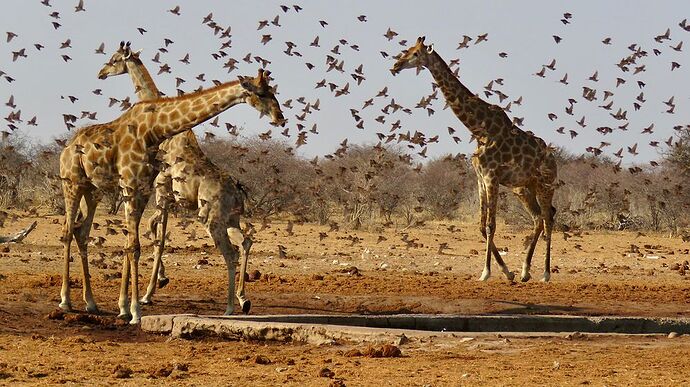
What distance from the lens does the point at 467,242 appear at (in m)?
27.7

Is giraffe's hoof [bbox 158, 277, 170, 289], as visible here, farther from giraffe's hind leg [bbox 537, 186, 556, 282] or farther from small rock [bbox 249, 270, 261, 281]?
giraffe's hind leg [bbox 537, 186, 556, 282]

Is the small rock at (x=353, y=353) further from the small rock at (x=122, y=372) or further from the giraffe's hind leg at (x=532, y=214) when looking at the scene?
the giraffe's hind leg at (x=532, y=214)

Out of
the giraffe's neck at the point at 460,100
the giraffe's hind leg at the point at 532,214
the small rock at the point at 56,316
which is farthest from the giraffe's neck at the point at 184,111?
the giraffe's hind leg at the point at 532,214

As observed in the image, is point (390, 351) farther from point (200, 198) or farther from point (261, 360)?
point (200, 198)

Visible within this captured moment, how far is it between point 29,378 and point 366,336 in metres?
3.08

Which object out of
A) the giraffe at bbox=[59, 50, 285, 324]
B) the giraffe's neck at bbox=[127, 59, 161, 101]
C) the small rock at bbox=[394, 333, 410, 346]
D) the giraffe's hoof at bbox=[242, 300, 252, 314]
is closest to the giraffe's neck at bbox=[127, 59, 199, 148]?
the giraffe's neck at bbox=[127, 59, 161, 101]

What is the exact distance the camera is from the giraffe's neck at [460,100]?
17.8 m

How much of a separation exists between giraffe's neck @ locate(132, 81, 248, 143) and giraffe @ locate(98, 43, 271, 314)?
575 millimetres

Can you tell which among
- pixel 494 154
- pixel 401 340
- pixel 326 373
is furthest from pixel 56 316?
pixel 494 154

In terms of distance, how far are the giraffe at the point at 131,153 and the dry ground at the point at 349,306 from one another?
66 cm

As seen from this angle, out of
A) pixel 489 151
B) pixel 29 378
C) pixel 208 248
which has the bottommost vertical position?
pixel 29 378

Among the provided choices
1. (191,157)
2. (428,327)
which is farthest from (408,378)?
(191,157)

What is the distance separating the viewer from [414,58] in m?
17.6

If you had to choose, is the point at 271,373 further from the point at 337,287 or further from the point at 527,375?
the point at 337,287
